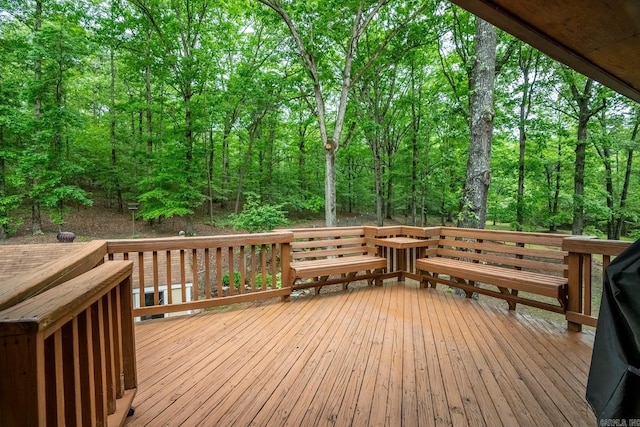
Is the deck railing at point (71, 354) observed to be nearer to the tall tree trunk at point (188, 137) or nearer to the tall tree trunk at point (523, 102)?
the tall tree trunk at point (188, 137)

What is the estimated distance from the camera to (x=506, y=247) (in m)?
3.48

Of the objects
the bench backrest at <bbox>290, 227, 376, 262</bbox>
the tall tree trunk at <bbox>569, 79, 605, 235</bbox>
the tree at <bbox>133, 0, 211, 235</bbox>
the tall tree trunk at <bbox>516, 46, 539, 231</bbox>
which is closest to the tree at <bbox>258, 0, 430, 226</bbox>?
the bench backrest at <bbox>290, 227, 376, 262</bbox>

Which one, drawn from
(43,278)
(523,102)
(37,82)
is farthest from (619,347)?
(37,82)

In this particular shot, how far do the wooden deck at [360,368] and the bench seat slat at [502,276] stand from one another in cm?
37

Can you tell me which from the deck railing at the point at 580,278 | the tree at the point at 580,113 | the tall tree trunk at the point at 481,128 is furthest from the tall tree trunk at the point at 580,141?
the deck railing at the point at 580,278

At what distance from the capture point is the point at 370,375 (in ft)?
6.55

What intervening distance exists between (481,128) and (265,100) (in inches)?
222

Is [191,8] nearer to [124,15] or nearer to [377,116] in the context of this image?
[124,15]

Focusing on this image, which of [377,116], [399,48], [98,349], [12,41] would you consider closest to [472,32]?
[399,48]

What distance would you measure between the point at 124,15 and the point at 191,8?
2.45m

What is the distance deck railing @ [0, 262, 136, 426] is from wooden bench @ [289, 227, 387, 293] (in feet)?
7.11

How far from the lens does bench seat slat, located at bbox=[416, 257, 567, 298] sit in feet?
9.43

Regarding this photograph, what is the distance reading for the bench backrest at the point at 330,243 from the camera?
3822mm

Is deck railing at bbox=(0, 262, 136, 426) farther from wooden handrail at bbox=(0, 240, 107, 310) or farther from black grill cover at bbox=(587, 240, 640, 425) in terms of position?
black grill cover at bbox=(587, 240, 640, 425)
